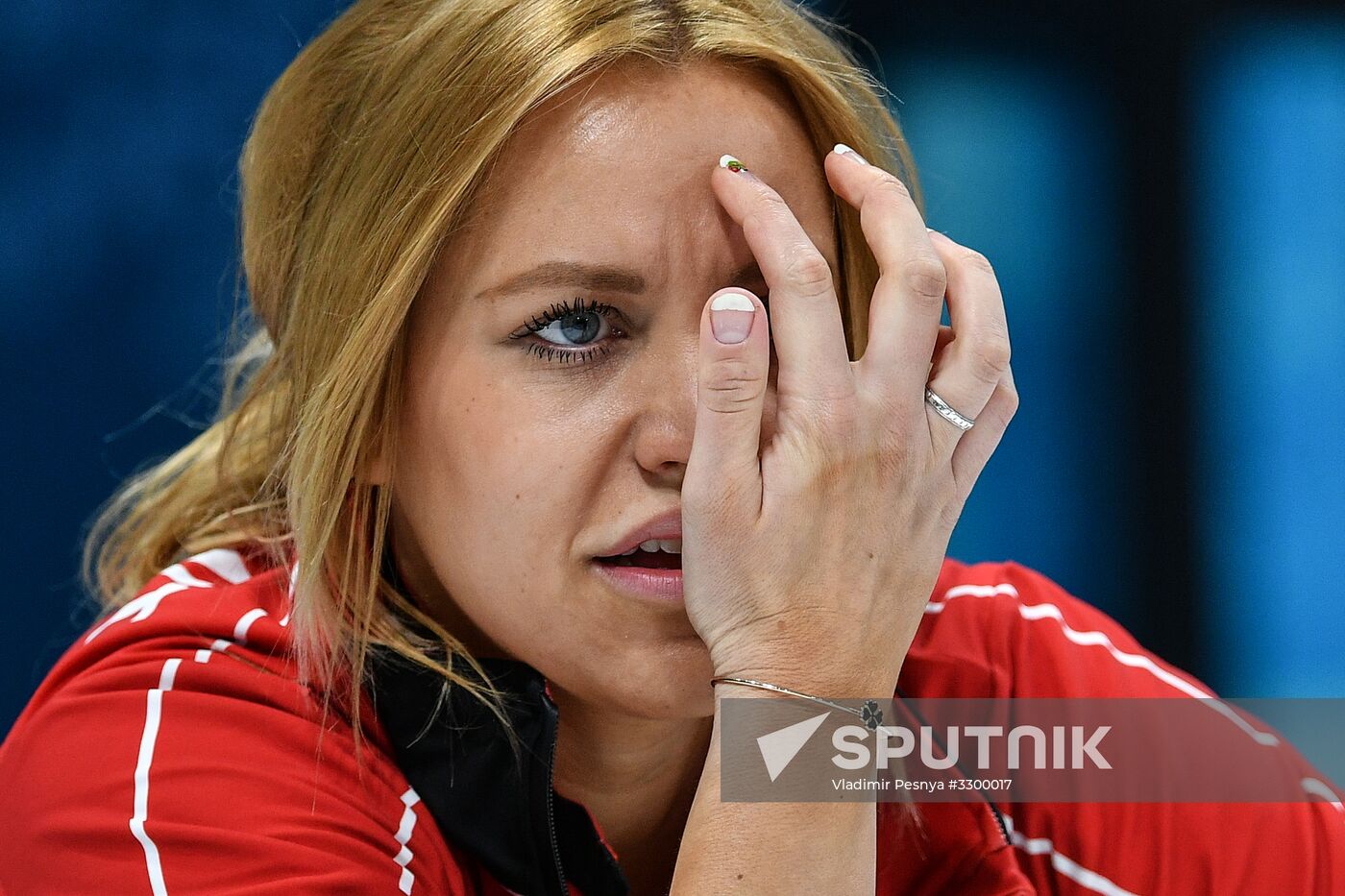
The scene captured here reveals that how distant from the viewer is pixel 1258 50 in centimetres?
269

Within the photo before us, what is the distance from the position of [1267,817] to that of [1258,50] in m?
1.81

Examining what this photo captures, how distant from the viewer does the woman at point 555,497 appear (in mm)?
1104

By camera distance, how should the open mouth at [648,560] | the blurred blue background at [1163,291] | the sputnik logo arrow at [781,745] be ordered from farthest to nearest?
the blurred blue background at [1163,291]
the open mouth at [648,560]
the sputnik logo arrow at [781,745]

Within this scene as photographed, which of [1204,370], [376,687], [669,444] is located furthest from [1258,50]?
[376,687]

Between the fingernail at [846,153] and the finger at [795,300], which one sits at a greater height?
the fingernail at [846,153]

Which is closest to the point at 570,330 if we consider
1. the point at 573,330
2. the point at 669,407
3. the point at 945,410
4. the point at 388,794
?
the point at 573,330

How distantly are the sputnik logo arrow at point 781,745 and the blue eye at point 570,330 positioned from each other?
1.14ft

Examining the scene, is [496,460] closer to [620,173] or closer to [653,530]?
[653,530]

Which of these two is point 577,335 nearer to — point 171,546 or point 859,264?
point 859,264

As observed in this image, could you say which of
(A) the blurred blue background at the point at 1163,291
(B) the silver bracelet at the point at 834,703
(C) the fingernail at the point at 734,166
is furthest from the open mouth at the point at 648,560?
(A) the blurred blue background at the point at 1163,291

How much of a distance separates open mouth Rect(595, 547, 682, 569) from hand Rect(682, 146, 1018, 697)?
0.24 feet

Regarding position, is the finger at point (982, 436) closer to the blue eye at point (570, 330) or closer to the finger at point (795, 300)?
the finger at point (795, 300)

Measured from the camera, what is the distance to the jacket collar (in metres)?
1.23

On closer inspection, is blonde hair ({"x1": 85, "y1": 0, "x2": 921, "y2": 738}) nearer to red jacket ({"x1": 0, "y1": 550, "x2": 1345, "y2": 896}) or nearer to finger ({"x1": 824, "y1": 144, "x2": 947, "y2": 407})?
red jacket ({"x1": 0, "y1": 550, "x2": 1345, "y2": 896})
